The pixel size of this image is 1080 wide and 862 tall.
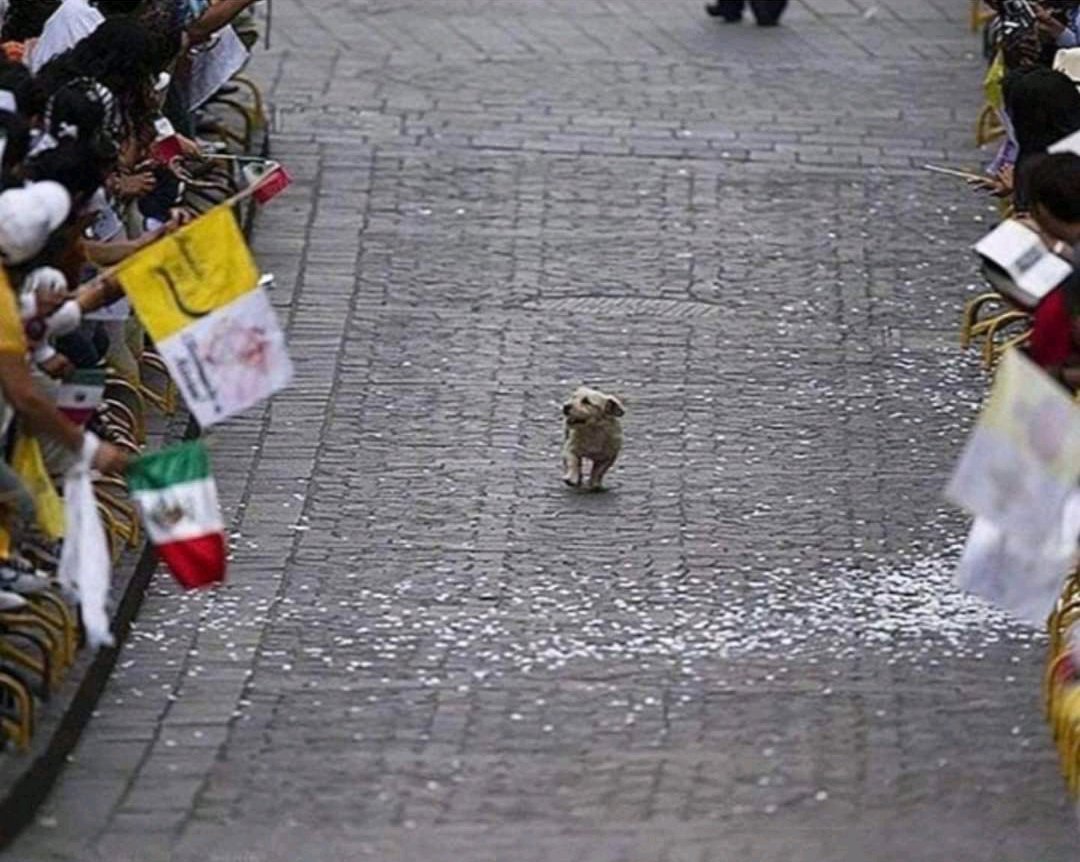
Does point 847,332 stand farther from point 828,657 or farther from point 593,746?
point 593,746

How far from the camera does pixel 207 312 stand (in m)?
10.4

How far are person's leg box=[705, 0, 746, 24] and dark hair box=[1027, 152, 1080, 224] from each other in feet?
36.4


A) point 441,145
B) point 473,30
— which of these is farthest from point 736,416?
point 473,30

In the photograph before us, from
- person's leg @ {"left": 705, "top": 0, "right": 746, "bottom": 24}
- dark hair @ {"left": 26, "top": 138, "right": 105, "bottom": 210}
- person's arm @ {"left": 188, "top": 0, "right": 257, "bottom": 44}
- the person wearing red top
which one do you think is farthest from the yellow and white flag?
person's leg @ {"left": 705, "top": 0, "right": 746, "bottom": 24}

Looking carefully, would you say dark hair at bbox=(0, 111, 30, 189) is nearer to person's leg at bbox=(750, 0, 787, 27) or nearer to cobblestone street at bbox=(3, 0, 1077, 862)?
cobblestone street at bbox=(3, 0, 1077, 862)

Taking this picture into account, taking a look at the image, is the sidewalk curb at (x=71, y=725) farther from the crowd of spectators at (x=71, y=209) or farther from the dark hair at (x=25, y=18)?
the dark hair at (x=25, y=18)

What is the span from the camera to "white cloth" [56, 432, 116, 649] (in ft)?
33.9

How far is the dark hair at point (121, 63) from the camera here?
13461mm

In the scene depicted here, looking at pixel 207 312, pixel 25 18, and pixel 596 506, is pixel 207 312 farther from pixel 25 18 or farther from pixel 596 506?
pixel 25 18

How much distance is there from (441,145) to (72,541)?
8725 mm

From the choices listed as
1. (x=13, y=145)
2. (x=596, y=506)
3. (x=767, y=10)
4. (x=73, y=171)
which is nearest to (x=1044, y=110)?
(x=596, y=506)

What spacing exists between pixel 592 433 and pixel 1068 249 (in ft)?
9.80

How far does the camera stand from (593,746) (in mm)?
11133

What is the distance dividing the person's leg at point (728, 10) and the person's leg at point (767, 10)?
3.5 inches
